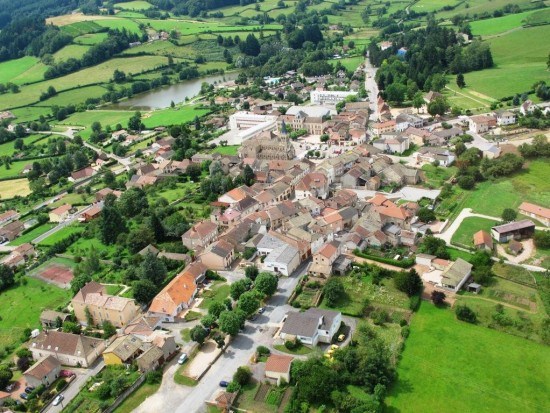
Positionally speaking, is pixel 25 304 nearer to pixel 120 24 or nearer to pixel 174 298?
pixel 174 298

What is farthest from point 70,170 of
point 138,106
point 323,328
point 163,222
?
point 323,328

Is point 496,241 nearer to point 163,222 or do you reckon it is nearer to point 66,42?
point 163,222

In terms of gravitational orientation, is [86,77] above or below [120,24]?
below

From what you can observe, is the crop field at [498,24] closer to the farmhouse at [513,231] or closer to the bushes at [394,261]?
the farmhouse at [513,231]

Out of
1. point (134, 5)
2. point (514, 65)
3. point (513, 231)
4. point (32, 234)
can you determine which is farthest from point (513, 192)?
point (134, 5)

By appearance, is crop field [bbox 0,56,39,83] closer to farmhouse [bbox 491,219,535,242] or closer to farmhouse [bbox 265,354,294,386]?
farmhouse [bbox 265,354,294,386]

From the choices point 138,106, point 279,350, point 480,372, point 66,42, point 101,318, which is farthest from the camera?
point 66,42

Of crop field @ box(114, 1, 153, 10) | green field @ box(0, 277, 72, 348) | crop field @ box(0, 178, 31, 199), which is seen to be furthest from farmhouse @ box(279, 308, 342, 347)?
crop field @ box(114, 1, 153, 10)
